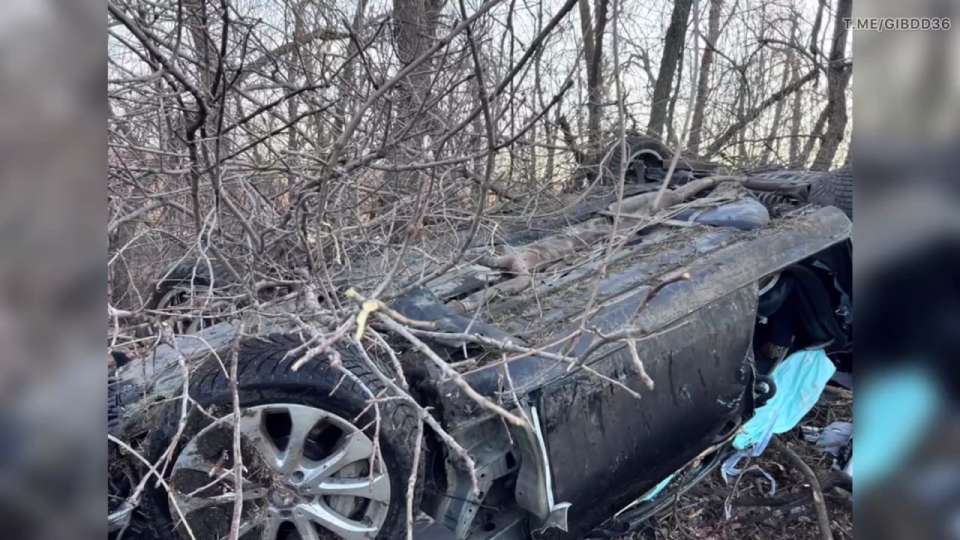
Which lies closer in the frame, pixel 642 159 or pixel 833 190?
pixel 833 190

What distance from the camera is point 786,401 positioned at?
12.6ft

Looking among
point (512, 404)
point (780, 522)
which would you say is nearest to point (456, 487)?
point (512, 404)

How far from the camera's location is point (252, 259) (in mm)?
2676

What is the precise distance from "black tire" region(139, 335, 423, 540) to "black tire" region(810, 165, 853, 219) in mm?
2764

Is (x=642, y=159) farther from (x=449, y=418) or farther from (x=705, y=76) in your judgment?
(x=705, y=76)

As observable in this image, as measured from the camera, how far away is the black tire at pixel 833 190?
395 centimetres

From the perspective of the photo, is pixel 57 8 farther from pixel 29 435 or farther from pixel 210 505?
pixel 210 505

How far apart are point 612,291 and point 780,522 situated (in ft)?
4.90

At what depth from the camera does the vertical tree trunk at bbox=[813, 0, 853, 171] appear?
8.98 meters

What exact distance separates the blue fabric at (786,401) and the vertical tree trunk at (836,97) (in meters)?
5.66

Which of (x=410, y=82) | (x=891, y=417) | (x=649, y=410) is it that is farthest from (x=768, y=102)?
(x=891, y=417)

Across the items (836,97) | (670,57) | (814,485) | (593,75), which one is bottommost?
(814,485)

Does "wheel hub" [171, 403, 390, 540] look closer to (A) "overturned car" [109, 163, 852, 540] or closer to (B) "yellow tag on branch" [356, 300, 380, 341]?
(A) "overturned car" [109, 163, 852, 540]

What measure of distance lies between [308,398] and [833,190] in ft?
10.7
